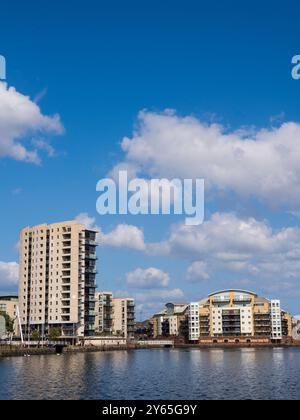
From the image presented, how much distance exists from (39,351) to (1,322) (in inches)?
585

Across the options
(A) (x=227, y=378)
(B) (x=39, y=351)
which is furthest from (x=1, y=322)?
(A) (x=227, y=378)

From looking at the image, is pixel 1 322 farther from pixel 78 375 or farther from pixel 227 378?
pixel 227 378

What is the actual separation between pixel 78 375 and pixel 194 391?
2925 cm

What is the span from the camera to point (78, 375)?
98.5 m
